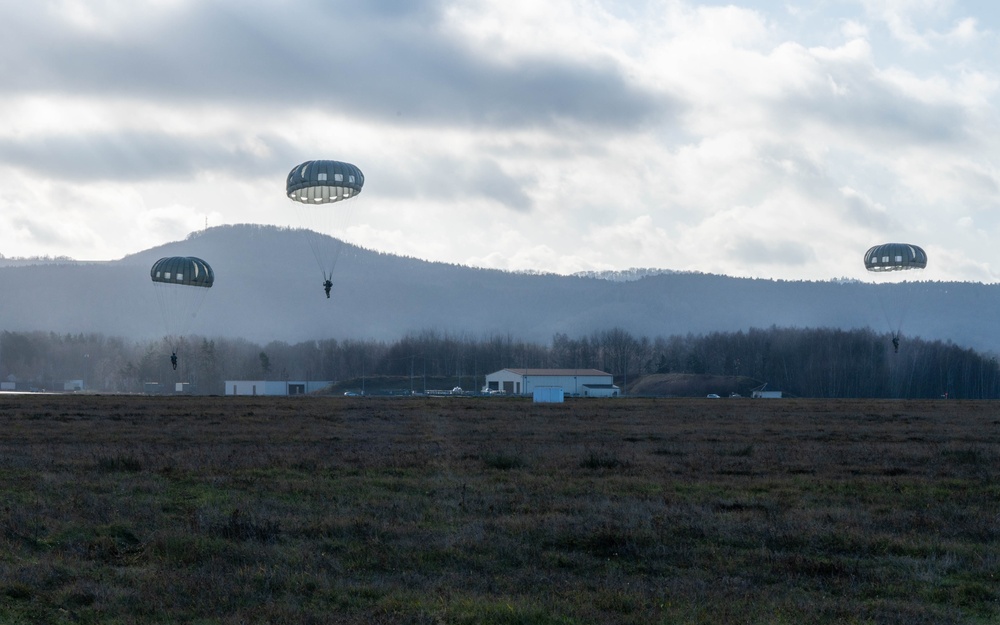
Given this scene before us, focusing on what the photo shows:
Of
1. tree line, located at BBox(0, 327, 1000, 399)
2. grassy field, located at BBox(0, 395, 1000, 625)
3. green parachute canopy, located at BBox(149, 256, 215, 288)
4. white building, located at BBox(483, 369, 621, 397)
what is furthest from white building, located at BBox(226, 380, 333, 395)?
grassy field, located at BBox(0, 395, 1000, 625)

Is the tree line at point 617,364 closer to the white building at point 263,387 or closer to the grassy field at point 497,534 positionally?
the white building at point 263,387

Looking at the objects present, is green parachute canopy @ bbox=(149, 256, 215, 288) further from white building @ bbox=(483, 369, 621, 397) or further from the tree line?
the tree line

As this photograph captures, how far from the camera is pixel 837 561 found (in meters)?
13.5

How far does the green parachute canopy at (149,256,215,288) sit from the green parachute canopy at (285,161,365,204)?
675 inches

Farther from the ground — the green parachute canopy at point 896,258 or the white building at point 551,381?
the green parachute canopy at point 896,258

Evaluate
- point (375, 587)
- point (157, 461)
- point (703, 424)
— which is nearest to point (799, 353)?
point (703, 424)

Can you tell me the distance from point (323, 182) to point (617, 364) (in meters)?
138

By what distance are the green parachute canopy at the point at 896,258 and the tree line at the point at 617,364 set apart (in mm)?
67519

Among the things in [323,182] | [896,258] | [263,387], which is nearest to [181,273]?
[323,182]

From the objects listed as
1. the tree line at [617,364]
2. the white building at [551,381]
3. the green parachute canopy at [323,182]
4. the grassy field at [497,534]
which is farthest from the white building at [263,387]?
the grassy field at [497,534]

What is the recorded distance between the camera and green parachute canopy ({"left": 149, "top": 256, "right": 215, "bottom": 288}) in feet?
217

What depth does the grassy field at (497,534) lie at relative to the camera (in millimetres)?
10898

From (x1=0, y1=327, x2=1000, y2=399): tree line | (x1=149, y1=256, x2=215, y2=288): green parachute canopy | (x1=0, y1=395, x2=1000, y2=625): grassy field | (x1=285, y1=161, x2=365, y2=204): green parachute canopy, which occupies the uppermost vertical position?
(x1=285, y1=161, x2=365, y2=204): green parachute canopy

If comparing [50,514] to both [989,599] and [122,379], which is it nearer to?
[989,599]
